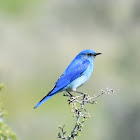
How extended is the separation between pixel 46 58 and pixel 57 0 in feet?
50.0

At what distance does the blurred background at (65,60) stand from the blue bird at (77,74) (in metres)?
3.98

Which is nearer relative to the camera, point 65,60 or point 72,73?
point 72,73

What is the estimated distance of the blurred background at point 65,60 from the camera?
13.4 m

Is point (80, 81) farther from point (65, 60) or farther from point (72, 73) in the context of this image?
point (65, 60)

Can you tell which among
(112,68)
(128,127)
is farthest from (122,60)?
(128,127)

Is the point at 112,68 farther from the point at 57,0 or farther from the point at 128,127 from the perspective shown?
the point at 57,0

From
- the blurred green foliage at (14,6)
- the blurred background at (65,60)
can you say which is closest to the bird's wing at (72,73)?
the blurred background at (65,60)

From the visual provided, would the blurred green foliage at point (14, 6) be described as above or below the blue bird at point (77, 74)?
above

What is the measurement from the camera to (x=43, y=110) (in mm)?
17359

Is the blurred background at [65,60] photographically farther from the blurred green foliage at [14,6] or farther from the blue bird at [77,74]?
the blue bird at [77,74]

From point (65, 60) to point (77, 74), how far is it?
16.7 m

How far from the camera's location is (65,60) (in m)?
23.7

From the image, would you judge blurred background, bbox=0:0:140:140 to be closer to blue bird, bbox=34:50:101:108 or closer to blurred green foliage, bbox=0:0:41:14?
blurred green foliage, bbox=0:0:41:14

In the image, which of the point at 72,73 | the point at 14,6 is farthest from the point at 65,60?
the point at 72,73
